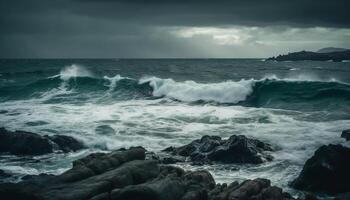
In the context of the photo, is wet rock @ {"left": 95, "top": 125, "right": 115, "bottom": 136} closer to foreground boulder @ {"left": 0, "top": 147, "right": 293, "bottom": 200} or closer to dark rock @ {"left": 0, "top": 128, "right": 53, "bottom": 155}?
dark rock @ {"left": 0, "top": 128, "right": 53, "bottom": 155}

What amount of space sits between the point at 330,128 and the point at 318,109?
6.57m

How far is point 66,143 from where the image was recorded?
1636 cm

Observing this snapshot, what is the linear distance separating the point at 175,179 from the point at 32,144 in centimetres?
795

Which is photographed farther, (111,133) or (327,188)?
(111,133)

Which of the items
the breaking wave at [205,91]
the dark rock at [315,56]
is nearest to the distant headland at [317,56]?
the dark rock at [315,56]

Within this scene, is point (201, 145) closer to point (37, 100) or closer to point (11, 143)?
point (11, 143)

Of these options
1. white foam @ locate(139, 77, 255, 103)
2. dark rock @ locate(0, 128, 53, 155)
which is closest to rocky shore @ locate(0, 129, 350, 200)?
dark rock @ locate(0, 128, 53, 155)

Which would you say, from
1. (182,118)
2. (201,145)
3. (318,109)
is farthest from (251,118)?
(201,145)

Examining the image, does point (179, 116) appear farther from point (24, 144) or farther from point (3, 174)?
point (3, 174)

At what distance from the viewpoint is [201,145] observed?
49.8ft

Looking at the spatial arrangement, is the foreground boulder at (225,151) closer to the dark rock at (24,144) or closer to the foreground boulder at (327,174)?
the foreground boulder at (327,174)

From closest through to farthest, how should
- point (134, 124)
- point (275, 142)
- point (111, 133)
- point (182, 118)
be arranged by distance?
point (275, 142), point (111, 133), point (134, 124), point (182, 118)

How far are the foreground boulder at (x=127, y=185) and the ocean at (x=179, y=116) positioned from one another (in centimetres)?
185

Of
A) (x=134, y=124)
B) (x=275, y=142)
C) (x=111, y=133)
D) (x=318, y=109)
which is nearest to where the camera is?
(x=275, y=142)
